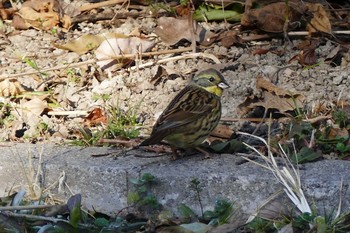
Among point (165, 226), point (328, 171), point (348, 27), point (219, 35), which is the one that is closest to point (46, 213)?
point (165, 226)

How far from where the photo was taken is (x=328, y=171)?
4648 millimetres

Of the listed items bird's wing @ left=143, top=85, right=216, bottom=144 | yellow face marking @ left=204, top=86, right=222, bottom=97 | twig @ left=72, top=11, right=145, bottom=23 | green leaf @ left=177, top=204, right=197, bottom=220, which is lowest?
green leaf @ left=177, top=204, right=197, bottom=220

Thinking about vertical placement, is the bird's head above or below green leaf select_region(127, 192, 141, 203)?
above

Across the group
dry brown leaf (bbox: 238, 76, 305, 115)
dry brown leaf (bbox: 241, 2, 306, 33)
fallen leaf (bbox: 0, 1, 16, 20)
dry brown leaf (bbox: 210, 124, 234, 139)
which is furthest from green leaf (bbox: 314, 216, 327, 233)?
fallen leaf (bbox: 0, 1, 16, 20)

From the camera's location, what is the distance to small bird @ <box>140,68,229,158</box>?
5020 millimetres

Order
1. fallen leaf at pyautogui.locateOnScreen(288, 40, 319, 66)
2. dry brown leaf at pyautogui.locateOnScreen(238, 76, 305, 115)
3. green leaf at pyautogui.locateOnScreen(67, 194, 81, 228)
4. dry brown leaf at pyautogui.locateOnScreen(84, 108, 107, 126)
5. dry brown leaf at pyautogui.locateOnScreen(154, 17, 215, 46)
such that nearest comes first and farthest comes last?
green leaf at pyautogui.locateOnScreen(67, 194, 81, 228)
dry brown leaf at pyautogui.locateOnScreen(238, 76, 305, 115)
dry brown leaf at pyautogui.locateOnScreen(84, 108, 107, 126)
fallen leaf at pyautogui.locateOnScreen(288, 40, 319, 66)
dry brown leaf at pyautogui.locateOnScreen(154, 17, 215, 46)

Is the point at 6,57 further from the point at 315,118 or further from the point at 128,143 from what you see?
the point at 315,118

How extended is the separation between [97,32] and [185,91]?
1.71 meters

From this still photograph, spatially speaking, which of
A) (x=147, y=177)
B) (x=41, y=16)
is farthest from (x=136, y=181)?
(x=41, y=16)

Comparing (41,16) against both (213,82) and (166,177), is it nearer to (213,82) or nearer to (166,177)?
(213,82)

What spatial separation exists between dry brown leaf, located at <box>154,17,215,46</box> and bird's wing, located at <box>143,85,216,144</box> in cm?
118

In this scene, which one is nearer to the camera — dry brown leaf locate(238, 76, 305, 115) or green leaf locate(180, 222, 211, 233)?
green leaf locate(180, 222, 211, 233)

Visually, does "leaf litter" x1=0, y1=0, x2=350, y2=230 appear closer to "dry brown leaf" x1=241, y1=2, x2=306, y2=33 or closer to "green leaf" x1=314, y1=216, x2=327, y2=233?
"dry brown leaf" x1=241, y1=2, x2=306, y2=33

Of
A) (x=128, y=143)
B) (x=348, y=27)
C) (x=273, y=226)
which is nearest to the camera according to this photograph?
(x=273, y=226)
